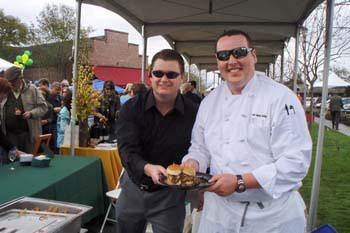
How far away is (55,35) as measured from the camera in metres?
26.6

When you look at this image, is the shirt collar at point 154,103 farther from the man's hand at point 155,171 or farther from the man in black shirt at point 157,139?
the man's hand at point 155,171

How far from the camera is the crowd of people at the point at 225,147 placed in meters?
1.30

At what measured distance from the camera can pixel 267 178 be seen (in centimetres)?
128

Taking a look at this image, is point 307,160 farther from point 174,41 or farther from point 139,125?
point 174,41

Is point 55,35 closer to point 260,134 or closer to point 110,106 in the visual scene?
point 110,106

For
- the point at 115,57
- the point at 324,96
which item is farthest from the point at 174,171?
the point at 115,57

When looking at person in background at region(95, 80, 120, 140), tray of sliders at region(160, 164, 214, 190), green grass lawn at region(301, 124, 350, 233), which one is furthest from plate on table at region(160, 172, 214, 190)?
person in background at region(95, 80, 120, 140)

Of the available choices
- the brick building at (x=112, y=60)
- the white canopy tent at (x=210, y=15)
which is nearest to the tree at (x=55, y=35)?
the brick building at (x=112, y=60)

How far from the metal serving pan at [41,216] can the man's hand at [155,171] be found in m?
0.37

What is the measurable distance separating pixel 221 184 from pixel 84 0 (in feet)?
12.5

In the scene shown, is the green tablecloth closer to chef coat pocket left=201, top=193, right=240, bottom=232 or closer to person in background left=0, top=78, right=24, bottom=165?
person in background left=0, top=78, right=24, bottom=165

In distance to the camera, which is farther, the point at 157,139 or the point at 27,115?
the point at 27,115

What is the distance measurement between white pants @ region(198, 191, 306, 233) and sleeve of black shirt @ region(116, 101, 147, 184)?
0.50 metres

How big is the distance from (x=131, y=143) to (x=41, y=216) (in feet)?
1.93
